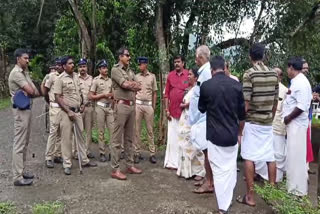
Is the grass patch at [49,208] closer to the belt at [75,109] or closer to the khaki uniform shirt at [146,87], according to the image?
the belt at [75,109]

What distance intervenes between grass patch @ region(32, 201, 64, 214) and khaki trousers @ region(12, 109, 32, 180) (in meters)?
1.04

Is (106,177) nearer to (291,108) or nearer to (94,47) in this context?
(291,108)

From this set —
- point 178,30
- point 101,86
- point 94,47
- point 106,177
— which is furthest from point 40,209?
point 94,47

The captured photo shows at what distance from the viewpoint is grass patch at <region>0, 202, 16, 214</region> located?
461 cm

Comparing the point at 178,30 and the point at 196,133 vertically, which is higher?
the point at 178,30

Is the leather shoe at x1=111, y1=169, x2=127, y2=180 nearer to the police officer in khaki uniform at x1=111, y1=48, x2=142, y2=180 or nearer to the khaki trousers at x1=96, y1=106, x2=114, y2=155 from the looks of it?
the police officer in khaki uniform at x1=111, y1=48, x2=142, y2=180

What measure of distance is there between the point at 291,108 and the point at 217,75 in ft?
4.36

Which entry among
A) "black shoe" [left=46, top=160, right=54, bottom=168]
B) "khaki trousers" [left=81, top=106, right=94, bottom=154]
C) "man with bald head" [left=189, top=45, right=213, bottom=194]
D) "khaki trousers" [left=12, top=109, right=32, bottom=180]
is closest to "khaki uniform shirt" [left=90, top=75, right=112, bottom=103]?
"khaki trousers" [left=81, top=106, right=94, bottom=154]

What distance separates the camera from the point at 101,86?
7.09 metres

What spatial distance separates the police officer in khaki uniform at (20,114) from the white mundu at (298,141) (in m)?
3.66

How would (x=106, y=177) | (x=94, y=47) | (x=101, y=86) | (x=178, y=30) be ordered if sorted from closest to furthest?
(x=106, y=177)
(x=101, y=86)
(x=178, y=30)
(x=94, y=47)

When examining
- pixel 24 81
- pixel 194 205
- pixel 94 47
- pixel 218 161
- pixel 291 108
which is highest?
pixel 94 47

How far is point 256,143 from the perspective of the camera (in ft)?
16.0

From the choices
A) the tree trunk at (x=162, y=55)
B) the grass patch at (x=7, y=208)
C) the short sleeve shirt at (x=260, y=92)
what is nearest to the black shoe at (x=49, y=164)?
the grass patch at (x=7, y=208)
